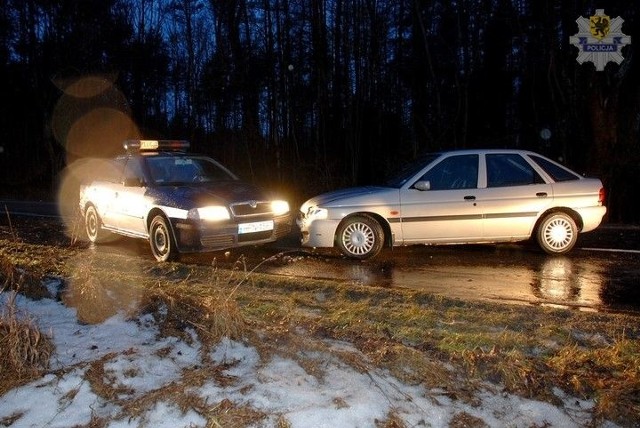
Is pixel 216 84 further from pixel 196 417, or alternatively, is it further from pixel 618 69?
pixel 196 417

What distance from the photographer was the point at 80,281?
5594 mm

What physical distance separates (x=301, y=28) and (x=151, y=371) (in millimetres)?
21198

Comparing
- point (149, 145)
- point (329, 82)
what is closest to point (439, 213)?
point (149, 145)

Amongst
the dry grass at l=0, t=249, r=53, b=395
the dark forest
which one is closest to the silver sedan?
the dry grass at l=0, t=249, r=53, b=395

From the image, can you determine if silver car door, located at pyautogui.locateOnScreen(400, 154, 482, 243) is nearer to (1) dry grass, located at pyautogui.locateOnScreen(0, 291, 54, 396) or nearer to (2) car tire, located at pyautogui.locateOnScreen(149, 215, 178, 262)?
(2) car tire, located at pyautogui.locateOnScreen(149, 215, 178, 262)

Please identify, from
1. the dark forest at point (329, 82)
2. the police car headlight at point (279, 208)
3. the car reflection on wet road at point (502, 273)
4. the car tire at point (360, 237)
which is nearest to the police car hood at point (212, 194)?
the police car headlight at point (279, 208)

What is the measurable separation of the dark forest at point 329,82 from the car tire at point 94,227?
794cm

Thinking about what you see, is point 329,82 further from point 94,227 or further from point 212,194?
point 212,194

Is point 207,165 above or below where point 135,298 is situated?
above

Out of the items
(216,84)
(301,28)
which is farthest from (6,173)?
(301,28)

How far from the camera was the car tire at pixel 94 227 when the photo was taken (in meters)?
10.5

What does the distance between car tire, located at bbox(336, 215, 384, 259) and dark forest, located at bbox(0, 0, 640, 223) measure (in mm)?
9091

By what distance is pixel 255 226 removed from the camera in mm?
8344

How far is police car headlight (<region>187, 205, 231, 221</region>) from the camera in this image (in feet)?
26.2
